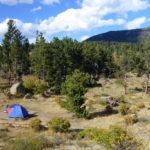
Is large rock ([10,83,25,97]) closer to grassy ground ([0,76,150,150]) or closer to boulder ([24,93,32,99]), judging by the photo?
boulder ([24,93,32,99])

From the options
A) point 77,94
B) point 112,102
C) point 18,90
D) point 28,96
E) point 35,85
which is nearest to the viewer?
point 77,94

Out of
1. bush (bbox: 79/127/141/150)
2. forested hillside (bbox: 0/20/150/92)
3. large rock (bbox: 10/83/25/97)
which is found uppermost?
forested hillside (bbox: 0/20/150/92)

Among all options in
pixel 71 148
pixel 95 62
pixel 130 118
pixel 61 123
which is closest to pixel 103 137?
pixel 71 148

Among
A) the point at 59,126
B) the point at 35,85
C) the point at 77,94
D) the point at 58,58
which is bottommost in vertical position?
the point at 59,126

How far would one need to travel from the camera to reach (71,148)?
46.8 feet

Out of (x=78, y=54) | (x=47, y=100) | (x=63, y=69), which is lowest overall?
(x=47, y=100)

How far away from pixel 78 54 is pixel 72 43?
3296 mm

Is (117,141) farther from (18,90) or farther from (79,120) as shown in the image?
(18,90)

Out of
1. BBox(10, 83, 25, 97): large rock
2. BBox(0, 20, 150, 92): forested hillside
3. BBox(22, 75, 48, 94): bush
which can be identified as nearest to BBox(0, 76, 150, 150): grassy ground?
BBox(22, 75, 48, 94): bush

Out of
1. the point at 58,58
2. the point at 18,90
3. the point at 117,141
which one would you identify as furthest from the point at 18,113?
the point at 58,58

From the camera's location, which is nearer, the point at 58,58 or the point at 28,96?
the point at 28,96

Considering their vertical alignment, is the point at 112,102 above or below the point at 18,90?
below

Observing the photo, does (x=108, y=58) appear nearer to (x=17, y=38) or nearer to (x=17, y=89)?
(x=17, y=38)

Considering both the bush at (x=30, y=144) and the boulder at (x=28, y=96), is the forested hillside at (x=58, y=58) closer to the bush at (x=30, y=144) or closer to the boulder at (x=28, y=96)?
the boulder at (x=28, y=96)
